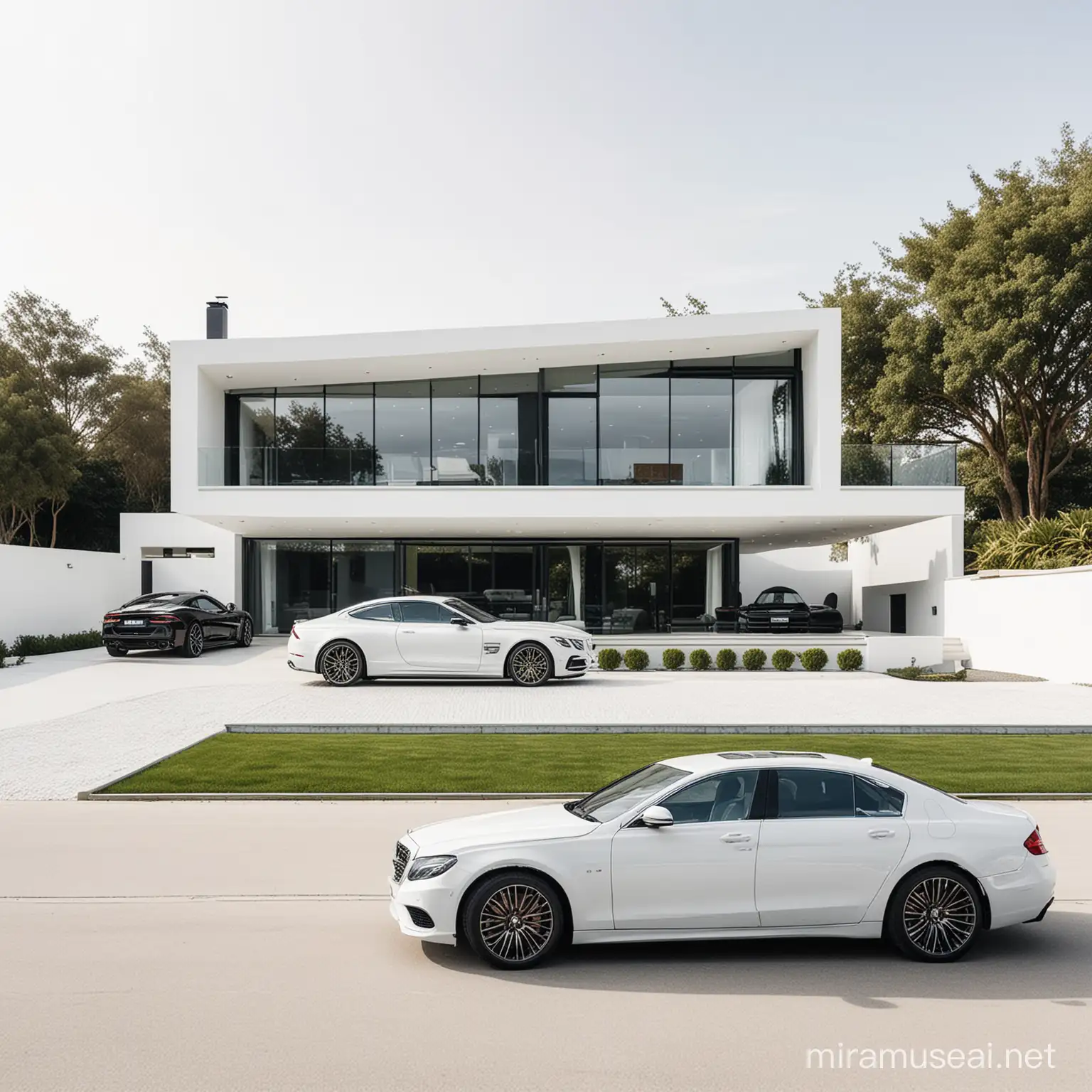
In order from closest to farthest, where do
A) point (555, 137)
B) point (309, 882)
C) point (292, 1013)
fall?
1. point (292, 1013)
2. point (309, 882)
3. point (555, 137)

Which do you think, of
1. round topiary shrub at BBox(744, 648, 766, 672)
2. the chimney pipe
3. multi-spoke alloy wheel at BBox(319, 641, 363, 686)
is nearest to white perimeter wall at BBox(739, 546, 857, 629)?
round topiary shrub at BBox(744, 648, 766, 672)

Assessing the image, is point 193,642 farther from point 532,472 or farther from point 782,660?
point 782,660

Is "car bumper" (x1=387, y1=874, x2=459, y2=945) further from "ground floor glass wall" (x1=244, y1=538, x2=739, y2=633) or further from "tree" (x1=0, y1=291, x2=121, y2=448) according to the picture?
"tree" (x1=0, y1=291, x2=121, y2=448)

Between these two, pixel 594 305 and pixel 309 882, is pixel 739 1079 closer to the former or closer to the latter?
pixel 309 882

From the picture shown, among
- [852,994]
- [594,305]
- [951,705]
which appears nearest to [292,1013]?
[852,994]

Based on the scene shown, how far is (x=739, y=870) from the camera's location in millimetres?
6305

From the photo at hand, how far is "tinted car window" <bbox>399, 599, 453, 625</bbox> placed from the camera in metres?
20.5

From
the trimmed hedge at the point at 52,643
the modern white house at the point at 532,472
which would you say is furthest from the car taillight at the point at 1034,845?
the trimmed hedge at the point at 52,643

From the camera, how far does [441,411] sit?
1219 inches

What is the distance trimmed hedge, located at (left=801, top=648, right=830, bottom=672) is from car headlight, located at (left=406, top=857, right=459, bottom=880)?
68.8ft

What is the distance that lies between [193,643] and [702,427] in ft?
46.1

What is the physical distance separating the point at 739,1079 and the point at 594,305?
1407 inches

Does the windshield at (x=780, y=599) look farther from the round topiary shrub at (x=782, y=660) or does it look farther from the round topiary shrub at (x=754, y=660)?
the round topiary shrub at (x=754, y=660)

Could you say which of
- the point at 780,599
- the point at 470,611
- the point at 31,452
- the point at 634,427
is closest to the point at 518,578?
the point at 634,427
